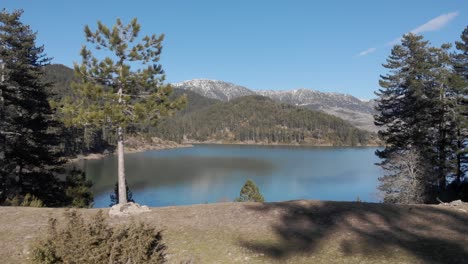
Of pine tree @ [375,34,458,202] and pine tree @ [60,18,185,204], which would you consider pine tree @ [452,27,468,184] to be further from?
pine tree @ [60,18,185,204]

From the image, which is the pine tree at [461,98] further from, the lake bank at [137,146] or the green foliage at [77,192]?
the lake bank at [137,146]

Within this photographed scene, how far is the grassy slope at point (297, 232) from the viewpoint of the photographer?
8.96 m

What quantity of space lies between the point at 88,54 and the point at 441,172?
86.6ft

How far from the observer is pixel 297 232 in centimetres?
1084

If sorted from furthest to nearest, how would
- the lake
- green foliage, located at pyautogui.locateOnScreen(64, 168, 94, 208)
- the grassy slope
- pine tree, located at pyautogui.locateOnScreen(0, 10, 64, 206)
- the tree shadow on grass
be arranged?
the lake < green foliage, located at pyautogui.locateOnScreen(64, 168, 94, 208) < pine tree, located at pyautogui.locateOnScreen(0, 10, 64, 206) < the tree shadow on grass < the grassy slope

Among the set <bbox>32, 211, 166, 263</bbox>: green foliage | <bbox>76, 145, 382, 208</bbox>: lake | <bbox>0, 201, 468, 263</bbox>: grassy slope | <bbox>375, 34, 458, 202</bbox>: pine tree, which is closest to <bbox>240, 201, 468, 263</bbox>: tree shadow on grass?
<bbox>0, 201, 468, 263</bbox>: grassy slope

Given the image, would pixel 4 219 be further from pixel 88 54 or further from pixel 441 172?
pixel 441 172

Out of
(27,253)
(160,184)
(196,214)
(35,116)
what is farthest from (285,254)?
(160,184)

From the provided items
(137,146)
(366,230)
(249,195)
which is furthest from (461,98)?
(137,146)

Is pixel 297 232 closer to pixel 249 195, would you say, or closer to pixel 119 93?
pixel 119 93

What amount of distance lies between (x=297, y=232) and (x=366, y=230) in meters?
2.06

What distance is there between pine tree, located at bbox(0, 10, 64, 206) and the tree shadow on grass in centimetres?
1781

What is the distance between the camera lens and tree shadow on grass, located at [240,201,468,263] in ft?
29.7

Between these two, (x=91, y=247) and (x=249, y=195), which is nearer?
(x=91, y=247)
